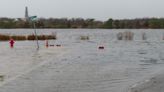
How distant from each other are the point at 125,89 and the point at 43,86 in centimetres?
258

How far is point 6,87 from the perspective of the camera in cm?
1274

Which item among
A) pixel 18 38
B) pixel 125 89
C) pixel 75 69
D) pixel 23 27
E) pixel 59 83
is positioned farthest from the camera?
pixel 23 27

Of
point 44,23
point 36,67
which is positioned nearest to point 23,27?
point 44,23

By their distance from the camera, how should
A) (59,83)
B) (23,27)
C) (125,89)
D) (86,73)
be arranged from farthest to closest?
1. (23,27)
2. (86,73)
3. (59,83)
4. (125,89)

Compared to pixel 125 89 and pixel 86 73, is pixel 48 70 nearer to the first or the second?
pixel 86 73

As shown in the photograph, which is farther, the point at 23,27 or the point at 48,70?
the point at 23,27

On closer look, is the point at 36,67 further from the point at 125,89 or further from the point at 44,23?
the point at 44,23

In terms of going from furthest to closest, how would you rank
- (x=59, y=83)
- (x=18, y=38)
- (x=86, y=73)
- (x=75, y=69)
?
(x=18, y=38), (x=75, y=69), (x=86, y=73), (x=59, y=83)

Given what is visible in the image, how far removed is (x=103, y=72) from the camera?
17.3 m

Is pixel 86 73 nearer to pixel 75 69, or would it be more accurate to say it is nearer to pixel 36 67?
pixel 75 69

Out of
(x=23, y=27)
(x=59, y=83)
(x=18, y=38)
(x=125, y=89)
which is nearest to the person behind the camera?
(x=125, y=89)

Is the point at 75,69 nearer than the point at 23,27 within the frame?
Yes

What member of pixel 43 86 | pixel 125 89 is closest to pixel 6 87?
pixel 43 86

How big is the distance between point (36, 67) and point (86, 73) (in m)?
3.28
